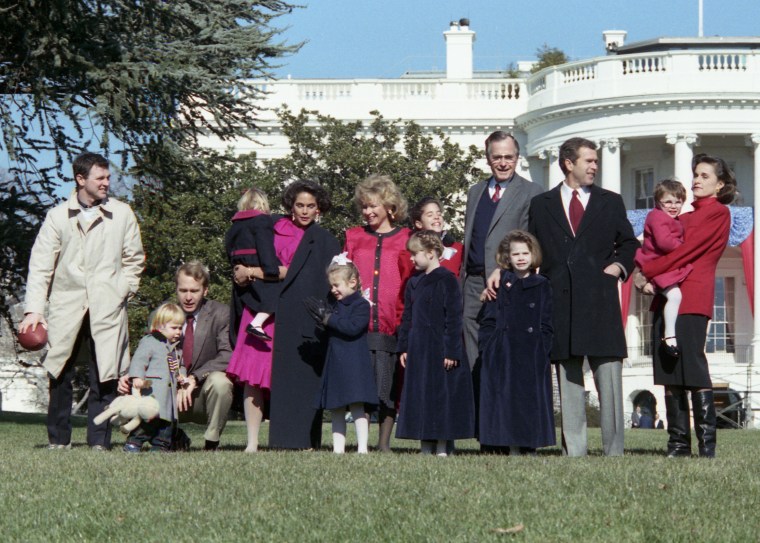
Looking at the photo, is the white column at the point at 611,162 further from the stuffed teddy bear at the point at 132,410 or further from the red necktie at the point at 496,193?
the stuffed teddy bear at the point at 132,410

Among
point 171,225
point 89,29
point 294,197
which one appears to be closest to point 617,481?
point 294,197

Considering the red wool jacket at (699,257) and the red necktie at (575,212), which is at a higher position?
the red necktie at (575,212)

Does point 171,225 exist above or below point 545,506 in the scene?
above

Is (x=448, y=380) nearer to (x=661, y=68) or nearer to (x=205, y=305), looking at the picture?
(x=205, y=305)

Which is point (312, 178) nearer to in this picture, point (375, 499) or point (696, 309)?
point (696, 309)

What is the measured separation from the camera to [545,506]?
7.94 m

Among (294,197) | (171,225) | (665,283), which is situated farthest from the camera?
(171,225)

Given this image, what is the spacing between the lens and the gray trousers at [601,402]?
452 inches

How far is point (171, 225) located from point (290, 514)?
115ft

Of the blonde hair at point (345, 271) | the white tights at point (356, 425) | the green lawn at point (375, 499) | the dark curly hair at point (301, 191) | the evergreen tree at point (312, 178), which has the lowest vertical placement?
the green lawn at point (375, 499)

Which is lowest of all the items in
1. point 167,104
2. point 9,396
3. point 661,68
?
point 9,396

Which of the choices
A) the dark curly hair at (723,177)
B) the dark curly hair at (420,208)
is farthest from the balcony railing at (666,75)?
the dark curly hair at (723,177)

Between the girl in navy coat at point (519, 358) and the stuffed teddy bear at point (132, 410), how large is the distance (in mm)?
2382

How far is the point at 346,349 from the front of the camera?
11.8m
